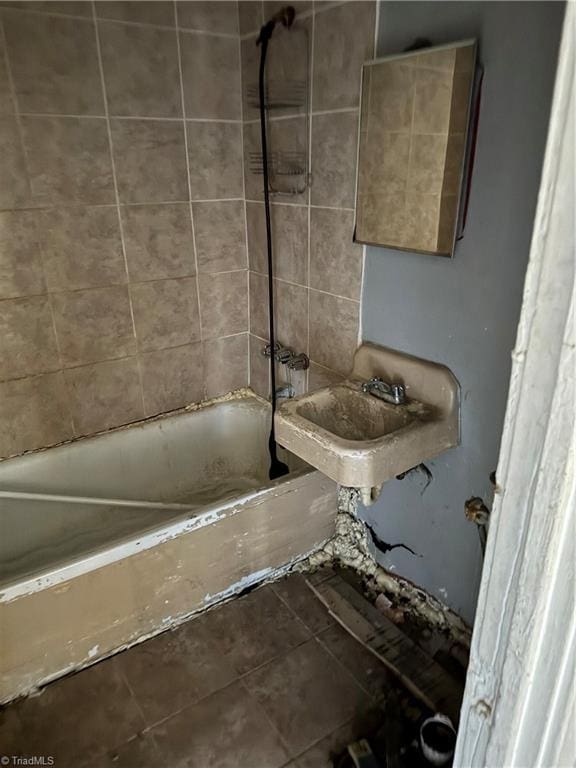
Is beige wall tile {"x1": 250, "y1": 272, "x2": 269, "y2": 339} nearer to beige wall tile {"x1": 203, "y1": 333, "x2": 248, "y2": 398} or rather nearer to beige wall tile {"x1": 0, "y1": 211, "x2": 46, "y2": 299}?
beige wall tile {"x1": 203, "y1": 333, "x2": 248, "y2": 398}

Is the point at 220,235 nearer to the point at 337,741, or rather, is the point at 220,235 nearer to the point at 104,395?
the point at 104,395

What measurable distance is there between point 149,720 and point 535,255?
1.52 meters

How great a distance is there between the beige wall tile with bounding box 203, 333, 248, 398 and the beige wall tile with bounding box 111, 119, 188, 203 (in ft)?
2.02

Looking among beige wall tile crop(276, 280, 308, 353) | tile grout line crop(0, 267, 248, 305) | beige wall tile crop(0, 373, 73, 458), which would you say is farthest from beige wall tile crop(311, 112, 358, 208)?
beige wall tile crop(0, 373, 73, 458)

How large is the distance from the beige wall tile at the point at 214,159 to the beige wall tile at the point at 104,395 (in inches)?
28.3

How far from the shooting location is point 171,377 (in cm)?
226

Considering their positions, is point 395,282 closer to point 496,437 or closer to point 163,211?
point 496,437

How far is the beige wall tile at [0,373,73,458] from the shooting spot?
1938 mm

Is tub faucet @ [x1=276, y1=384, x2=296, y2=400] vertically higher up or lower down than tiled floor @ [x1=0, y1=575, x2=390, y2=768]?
higher up

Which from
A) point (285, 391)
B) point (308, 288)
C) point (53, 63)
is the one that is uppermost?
point (53, 63)

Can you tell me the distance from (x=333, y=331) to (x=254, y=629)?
1.01 metres

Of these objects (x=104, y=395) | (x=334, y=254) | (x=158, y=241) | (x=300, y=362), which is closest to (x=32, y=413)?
(x=104, y=395)

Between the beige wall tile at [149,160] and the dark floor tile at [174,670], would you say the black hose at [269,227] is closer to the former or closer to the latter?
the beige wall tile at [149,160]

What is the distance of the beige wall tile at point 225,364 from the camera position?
92.4 inches
